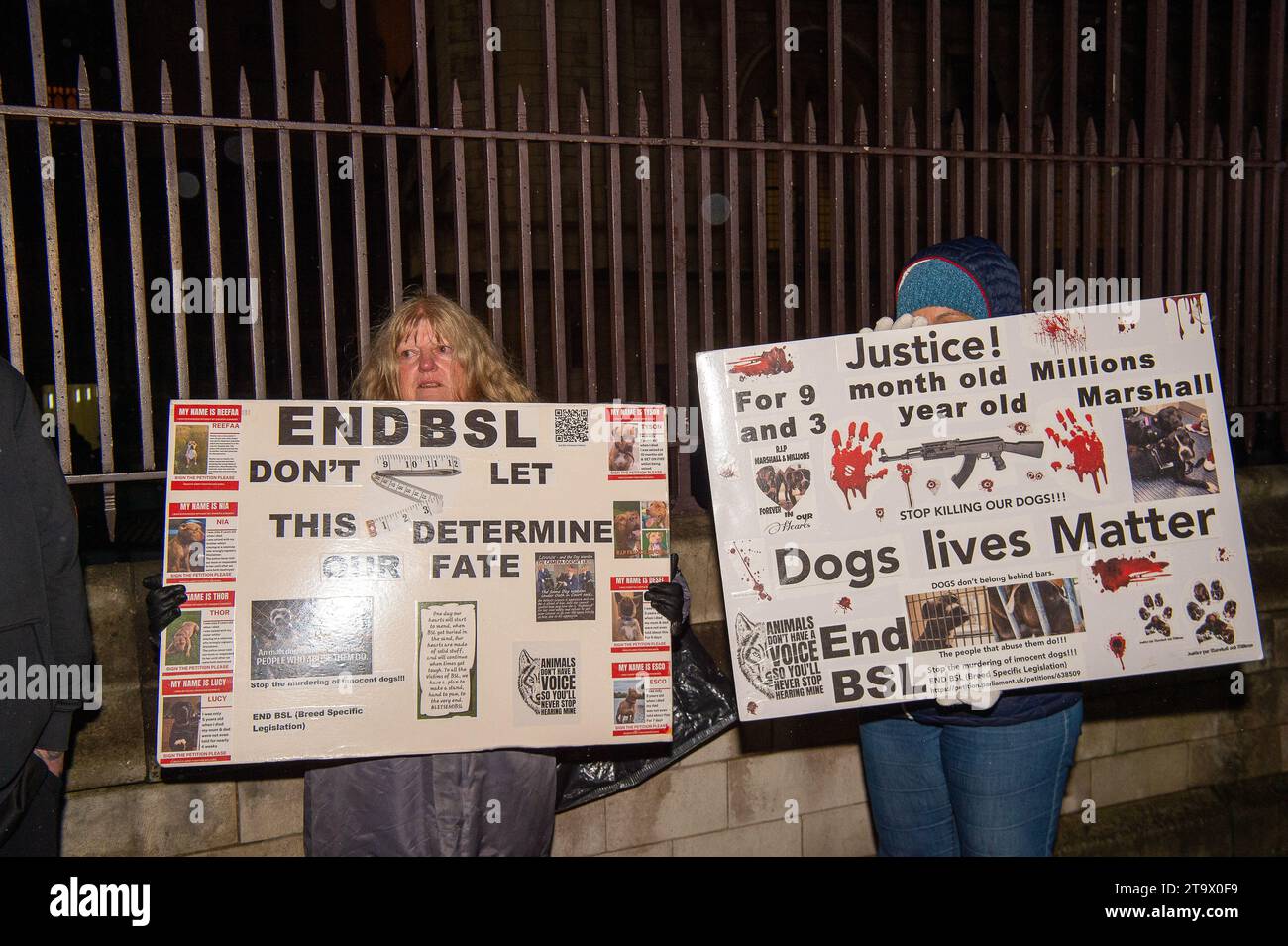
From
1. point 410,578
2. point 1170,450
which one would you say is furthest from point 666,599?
point 1170,450

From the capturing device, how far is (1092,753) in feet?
14.2

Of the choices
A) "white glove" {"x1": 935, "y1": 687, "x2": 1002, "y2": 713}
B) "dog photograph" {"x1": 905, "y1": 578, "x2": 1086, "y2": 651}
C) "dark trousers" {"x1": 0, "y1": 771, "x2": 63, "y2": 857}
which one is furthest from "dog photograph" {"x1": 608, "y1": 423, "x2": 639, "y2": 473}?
"dark trousers" {"x1": 0, "y1": 771, "x2": 63, "y2": 857}

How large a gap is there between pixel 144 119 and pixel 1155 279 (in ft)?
14.6

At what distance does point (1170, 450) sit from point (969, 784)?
1.07m

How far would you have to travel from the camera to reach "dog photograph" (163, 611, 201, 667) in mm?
2330

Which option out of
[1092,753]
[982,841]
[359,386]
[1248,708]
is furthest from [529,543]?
[1248,708]

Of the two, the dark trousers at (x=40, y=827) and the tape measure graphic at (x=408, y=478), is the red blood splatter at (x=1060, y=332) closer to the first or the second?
the tape measure graphic at (x=408, y=478)

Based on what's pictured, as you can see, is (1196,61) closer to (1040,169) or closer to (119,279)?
(1040,169)

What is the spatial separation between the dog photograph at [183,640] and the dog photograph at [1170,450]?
2504 mm

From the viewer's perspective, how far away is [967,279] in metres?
2.60

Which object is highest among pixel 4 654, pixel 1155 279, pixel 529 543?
pixel 1155 279

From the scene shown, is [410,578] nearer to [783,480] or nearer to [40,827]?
[783,480]

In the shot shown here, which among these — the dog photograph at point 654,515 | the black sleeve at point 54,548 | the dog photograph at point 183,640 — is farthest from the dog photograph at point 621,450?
the black sleeve at point 54,548

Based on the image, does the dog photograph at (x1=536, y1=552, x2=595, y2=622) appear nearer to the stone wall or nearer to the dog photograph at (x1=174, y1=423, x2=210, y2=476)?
the dog photograph at (x1=174, y1=423, x2=210, y2=476)
